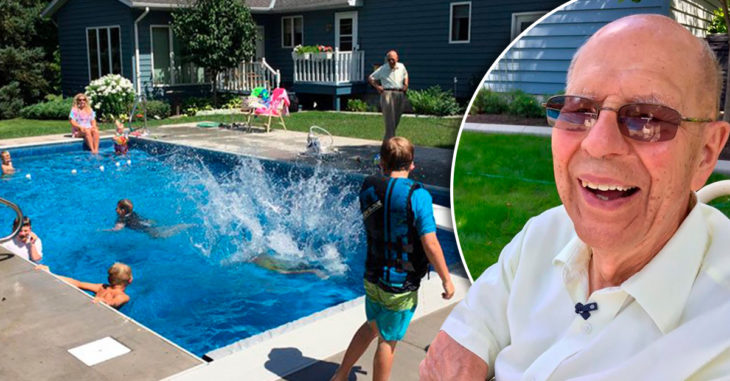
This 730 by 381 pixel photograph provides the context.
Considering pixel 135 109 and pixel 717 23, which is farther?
pixel 135 109

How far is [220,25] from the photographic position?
18609mm

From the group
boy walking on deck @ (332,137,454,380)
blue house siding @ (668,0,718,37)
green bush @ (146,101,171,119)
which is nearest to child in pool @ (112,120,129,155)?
green bush @ (146,101,171,119)

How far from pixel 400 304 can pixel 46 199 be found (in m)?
8.87

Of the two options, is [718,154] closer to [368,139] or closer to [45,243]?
[45,243]

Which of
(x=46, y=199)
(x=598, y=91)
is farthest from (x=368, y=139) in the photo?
(x=598, y=91)

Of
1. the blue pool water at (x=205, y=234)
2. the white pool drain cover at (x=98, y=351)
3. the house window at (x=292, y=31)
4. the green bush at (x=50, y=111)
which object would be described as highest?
the house window at (x=292, y=31)

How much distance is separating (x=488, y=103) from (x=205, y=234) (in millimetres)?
7899

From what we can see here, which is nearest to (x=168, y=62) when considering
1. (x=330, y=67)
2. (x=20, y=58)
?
(x=20, y=58)

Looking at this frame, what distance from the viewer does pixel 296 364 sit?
3861mm

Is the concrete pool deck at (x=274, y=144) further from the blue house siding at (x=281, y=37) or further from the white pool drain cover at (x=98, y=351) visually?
the blue house siding at (x=281, y=37)

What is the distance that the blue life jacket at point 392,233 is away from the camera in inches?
132

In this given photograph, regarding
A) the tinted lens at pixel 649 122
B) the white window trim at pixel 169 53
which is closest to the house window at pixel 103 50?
the white window trim at pixel 169 53

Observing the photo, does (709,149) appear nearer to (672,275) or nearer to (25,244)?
(672,275)

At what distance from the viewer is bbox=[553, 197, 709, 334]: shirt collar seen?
722 mm
